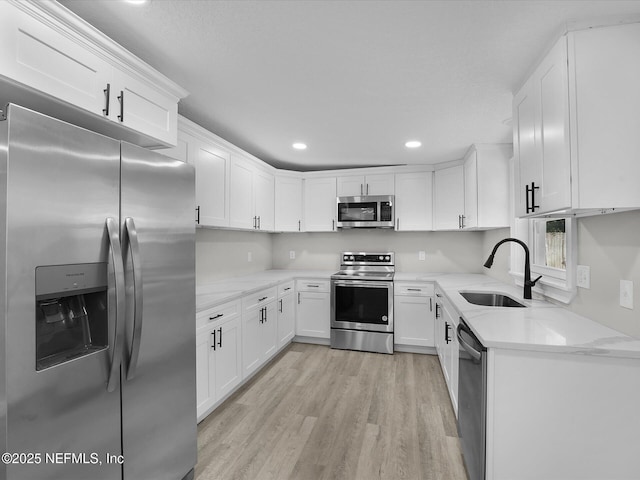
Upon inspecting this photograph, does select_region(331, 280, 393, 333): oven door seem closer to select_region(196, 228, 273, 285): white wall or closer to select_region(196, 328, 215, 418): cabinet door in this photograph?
select_region(196, 228, 273, 285): white wall

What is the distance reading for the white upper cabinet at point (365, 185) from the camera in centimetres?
426

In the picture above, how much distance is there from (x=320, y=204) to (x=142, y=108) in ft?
9.39

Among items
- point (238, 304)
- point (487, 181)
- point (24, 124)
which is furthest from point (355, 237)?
point (24, 124)

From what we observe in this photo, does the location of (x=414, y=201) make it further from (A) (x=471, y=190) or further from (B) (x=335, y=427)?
(B) (x=335, y=427)

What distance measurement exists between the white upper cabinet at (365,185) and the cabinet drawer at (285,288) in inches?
53.8

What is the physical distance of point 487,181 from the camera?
10.7 ft

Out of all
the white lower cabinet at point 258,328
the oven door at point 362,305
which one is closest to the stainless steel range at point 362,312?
the oven door at point 362,305

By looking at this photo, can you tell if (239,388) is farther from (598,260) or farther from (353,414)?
(598,260)

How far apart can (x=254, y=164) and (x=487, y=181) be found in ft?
8.02

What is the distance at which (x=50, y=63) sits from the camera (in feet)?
4.27

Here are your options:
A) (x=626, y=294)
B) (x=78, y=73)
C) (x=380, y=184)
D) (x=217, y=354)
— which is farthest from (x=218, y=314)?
(x=380, y=184)

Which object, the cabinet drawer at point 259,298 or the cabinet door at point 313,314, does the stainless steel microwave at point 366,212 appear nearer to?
the cabinet door at point 313,314

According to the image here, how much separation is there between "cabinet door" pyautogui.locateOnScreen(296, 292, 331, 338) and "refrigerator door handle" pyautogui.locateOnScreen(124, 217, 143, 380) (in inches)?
110

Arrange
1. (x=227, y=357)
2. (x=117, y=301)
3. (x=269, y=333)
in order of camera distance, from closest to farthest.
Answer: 1. (x=117, y=301)
2. (x=227, y=357)
3. (x=269, y=333)
